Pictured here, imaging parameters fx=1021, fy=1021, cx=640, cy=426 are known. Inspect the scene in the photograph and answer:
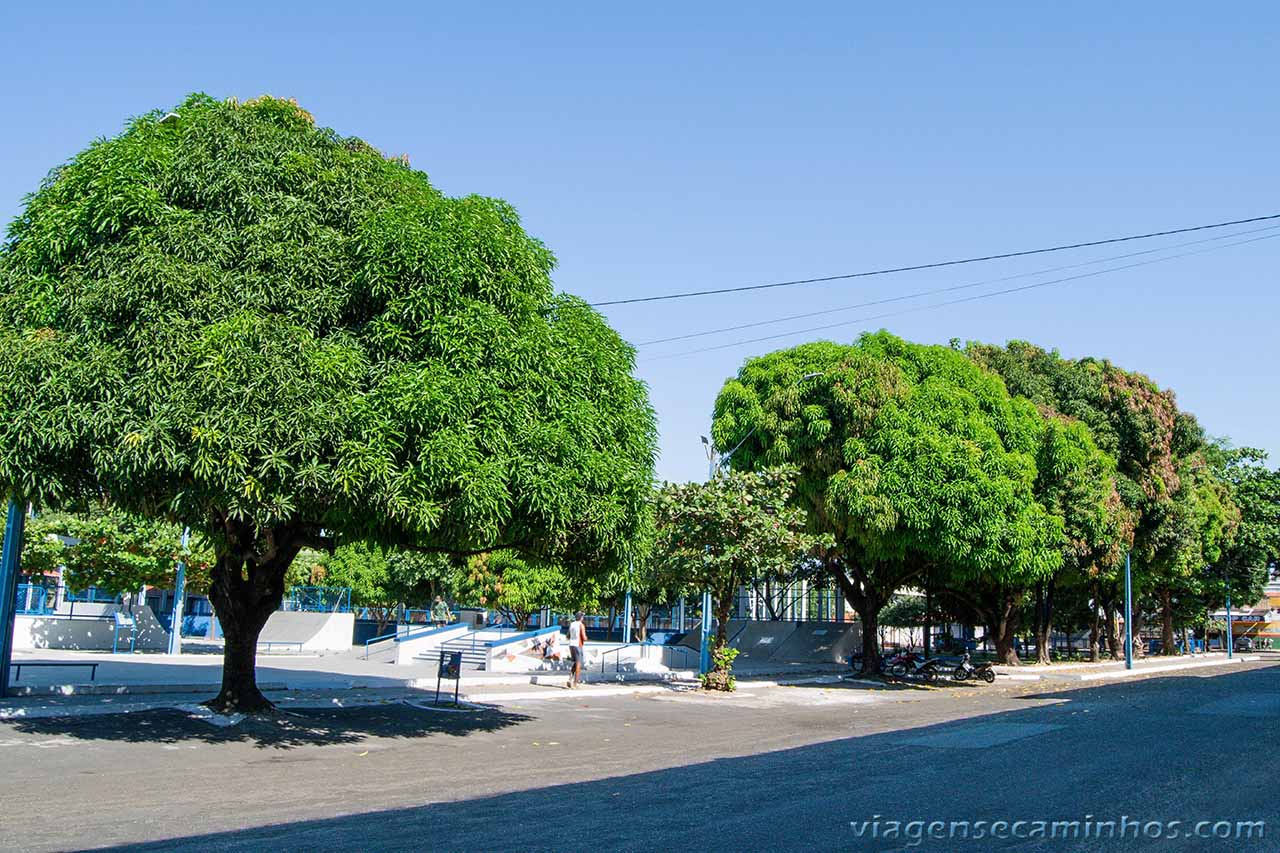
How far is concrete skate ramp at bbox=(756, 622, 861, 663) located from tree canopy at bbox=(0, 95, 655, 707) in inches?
1064

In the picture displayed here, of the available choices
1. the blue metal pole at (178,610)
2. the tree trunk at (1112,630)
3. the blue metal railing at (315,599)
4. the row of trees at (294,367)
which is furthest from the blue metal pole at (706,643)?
the tree trunk at (1112,630)

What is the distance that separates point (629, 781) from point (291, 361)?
640 centimetres

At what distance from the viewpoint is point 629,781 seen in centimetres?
1102

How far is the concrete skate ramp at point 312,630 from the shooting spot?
3850cm

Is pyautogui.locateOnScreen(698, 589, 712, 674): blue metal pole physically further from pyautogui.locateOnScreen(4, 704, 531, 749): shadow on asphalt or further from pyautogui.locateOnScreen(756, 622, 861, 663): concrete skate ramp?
pyautogui.locateOnScreen(756, 622, 861, 663): concrete skate ramp

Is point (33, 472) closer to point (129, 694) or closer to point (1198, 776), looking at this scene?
point (129, 694)

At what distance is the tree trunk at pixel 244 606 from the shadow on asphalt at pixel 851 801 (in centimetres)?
697

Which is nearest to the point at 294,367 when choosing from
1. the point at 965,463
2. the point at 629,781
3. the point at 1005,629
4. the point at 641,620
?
the point at 629,781

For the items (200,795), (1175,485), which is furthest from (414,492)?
(1175,485)

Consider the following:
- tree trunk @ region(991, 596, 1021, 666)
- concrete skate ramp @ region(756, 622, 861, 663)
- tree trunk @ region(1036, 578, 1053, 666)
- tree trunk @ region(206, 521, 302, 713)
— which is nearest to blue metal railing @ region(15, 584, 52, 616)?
tree trunk @ region(206, 521, 302, 713)

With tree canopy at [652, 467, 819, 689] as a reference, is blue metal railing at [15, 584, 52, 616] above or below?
below

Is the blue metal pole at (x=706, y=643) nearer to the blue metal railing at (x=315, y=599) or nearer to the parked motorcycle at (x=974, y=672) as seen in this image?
the parked motorcycle at (x=974, y=672)

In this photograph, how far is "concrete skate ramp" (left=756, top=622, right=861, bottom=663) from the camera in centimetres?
4125

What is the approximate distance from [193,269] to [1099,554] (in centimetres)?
3377
